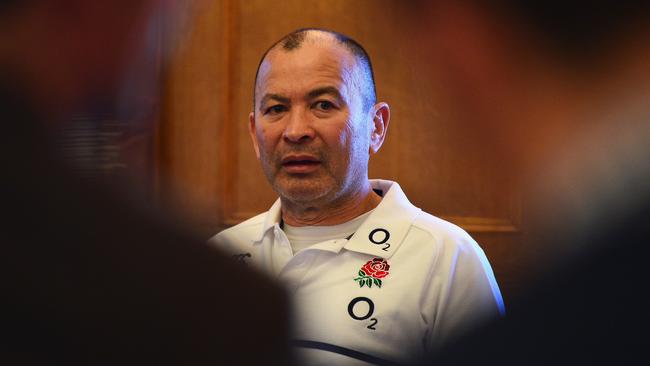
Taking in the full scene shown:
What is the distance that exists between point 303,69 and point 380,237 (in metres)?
0.22

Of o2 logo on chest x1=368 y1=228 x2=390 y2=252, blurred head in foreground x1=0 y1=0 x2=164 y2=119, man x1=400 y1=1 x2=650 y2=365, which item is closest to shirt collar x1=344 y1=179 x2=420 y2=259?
o2 logo on chest x1=368 y1=228 x2=390 y2=252

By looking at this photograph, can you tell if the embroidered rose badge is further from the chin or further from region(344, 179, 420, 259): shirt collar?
the chin

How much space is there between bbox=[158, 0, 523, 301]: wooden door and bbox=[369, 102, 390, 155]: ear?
0.01m

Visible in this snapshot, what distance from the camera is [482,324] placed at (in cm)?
12

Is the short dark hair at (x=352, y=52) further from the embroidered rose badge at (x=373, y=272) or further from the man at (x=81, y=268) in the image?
the man at (x=81, y=268)

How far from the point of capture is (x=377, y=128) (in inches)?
32.0

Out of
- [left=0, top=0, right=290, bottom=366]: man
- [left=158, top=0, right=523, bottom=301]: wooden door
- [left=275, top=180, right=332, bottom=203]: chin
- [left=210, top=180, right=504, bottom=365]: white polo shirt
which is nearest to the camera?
[left=0, top=0, right=290, bottom=366]: man

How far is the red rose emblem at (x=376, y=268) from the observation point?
0.68m

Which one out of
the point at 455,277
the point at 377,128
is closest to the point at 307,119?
the point at 377,128

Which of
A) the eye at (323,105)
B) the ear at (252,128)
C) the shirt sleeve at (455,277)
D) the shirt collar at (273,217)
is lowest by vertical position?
the shirt sleeve at (455,277)

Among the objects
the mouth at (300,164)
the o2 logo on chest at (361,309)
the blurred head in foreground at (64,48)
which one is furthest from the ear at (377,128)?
the blurred head in foreground at (64,48)

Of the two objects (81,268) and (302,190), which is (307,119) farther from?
(81,268)

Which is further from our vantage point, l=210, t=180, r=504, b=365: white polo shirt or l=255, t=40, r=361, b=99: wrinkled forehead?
l=255, t=40, r=361, b=99: wrinkled forehead

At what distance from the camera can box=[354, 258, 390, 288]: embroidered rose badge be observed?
667 millimetres
